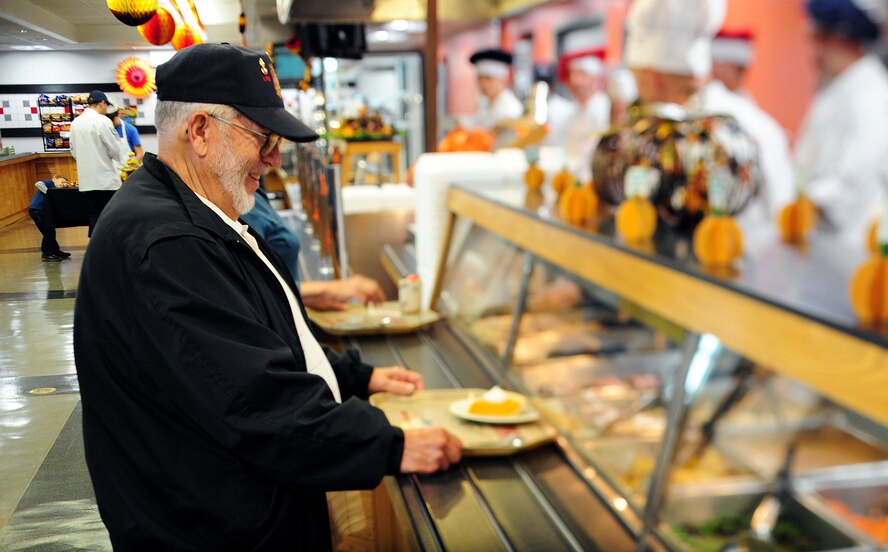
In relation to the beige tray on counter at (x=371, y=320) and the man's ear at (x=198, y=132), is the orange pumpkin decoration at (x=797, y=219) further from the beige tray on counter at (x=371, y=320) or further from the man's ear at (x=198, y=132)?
the beige tray on counter at (x=371, y=320)

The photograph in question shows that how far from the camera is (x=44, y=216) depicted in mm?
2115

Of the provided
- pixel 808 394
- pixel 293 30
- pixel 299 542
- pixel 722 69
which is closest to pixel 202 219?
pixel 299 542

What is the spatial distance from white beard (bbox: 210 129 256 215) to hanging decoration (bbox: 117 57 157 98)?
519 millimetres

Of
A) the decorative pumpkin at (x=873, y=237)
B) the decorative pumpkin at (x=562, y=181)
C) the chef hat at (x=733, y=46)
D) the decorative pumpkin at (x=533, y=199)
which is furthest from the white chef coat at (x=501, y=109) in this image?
the decorative pumpkin at (x=873, y=237)

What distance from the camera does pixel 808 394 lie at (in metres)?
1.58

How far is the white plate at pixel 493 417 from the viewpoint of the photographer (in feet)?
7.41

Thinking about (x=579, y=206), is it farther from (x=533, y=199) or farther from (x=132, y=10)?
(x=132, y=10)

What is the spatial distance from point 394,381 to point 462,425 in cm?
26

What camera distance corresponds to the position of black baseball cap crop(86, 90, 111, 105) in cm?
205

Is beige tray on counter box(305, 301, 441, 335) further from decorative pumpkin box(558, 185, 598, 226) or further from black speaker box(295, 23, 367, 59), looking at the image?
black speaker box(295, 23, 367, 59)

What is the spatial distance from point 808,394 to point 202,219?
4.12 ft

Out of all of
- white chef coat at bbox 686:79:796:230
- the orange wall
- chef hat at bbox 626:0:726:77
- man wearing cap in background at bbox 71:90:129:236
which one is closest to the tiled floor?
man wearing cap in background at bbox 71:90:129:236

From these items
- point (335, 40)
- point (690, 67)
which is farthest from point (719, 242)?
point (335, 40)

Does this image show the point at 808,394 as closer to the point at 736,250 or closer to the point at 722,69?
the point at 736,250
